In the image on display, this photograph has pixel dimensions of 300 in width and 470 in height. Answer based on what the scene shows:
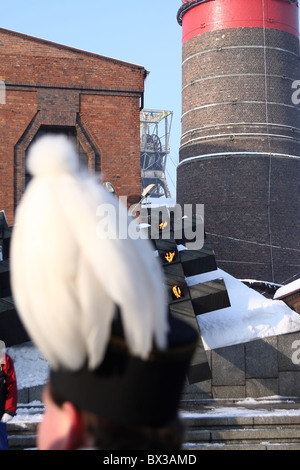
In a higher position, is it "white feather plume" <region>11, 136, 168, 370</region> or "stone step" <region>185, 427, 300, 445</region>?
"white feather plume" <region>11, 136, 168, 370</region>

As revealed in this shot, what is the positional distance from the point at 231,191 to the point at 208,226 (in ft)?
6.70

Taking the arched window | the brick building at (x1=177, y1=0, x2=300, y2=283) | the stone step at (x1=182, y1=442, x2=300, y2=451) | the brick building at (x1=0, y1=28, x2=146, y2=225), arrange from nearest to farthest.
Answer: the stone step at (x1=182, y1=442, x2=300, y2=451), the brick building at (x1=0, y1=28, x2=146, y2=225), the arched window, the brick building at (x1=177, y1=0, x2=300, y2=283)

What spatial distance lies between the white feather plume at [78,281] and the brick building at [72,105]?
1634 centimetres

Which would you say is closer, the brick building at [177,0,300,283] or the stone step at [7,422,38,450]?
the stone step at [7,422,38,450]

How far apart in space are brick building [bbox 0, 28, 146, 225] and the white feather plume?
1634 centimetres

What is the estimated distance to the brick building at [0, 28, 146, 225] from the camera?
58.5 feet

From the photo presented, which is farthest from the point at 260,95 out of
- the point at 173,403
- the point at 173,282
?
the point at 173,403

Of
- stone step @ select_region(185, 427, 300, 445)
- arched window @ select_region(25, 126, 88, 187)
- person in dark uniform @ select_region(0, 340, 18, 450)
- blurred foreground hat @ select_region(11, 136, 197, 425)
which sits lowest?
stone step @ select_region(185, 427, 300, 445)

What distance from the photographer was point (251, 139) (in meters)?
29.1

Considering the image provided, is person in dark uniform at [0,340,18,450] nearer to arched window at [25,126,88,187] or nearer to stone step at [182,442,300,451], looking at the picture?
stone step at [182,442,300,451]

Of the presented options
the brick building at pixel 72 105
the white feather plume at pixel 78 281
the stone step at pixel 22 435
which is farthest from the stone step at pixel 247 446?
the brick building at pixel 72 105

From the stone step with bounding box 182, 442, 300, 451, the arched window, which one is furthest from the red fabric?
the arched window

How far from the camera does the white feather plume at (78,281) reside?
146 cm

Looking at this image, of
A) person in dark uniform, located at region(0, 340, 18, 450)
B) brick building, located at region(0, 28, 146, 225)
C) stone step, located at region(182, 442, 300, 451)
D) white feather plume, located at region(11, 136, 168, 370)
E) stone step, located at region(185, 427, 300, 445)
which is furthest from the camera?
brick building, located at region(0, 28, 146, 225)
